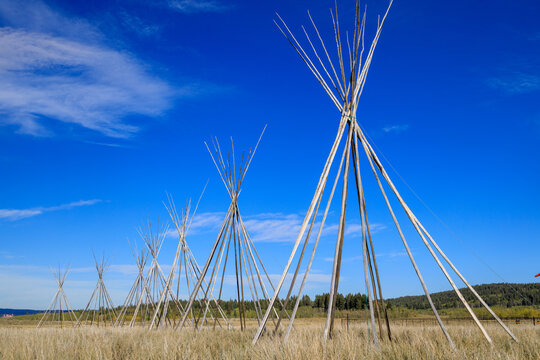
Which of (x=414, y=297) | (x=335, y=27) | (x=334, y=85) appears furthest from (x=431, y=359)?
(x=414, y=297)

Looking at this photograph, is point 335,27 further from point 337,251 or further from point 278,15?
point 337,251

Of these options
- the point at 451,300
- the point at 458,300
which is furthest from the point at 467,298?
the point at 451,300

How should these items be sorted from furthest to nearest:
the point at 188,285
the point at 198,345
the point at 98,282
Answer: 1. the point at 98,282
2. the point at 188,285
3. the point at 198,345

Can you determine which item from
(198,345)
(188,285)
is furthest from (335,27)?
(188,285)

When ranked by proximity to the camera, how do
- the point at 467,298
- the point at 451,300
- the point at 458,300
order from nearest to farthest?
the point at 467,298, the point at 458,300, the point at 451,300

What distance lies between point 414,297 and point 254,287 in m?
35.5

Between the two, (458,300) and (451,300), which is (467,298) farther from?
(451,300)

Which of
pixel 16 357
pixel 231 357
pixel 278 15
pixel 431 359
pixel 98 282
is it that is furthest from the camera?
pixel 98 282

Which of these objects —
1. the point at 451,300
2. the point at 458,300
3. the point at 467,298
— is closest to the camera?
the point at 467,298

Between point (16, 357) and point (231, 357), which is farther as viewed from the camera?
point (16, 357)

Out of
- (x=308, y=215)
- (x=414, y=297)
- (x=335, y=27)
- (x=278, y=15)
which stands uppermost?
(x=278, y=15)

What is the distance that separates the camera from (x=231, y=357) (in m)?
4.55

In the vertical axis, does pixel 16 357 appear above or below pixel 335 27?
below

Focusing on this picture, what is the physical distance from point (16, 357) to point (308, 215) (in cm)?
421
